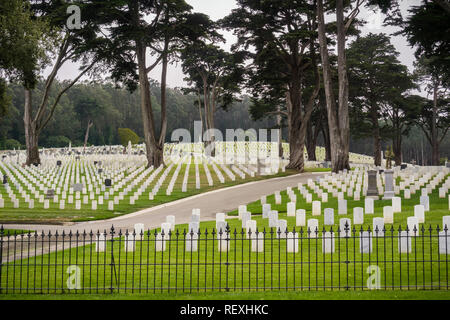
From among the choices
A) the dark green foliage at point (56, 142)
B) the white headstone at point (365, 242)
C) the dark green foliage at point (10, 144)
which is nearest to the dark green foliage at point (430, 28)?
the white headstone at point (365, 242)

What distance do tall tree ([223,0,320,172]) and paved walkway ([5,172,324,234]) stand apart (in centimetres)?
944

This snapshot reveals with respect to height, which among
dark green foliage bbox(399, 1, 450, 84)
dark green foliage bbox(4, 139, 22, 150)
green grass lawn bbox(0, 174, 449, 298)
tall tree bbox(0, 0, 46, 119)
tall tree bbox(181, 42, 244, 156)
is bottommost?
green grass lawn bbox(0, 174, 449, 298)

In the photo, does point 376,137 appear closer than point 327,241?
No

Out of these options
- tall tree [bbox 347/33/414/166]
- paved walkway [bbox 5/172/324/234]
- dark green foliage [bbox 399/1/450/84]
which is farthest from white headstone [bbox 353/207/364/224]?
tall tree [bbox 347/33/414/166]

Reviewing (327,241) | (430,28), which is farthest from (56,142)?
(327,241)

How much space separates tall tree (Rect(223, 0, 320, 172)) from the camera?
3859 cm

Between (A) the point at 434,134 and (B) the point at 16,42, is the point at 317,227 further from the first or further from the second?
(A) the point at 434,134

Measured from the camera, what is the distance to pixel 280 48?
42.4 m

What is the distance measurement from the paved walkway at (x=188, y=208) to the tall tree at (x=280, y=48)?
9440 millimetres

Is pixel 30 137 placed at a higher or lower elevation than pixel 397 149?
higher

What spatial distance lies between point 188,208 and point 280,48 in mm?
24001

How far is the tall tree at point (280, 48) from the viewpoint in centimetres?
3859

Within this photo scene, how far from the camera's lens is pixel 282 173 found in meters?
38.5

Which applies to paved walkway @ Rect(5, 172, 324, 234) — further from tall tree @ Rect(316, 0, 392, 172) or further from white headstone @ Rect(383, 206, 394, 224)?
white headstone @ Rect(383, 206, 394, 224)
